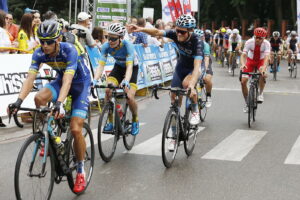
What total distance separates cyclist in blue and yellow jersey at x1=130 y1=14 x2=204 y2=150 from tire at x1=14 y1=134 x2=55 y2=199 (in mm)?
2757

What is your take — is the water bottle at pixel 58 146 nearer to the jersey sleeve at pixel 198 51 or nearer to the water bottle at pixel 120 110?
the water bottle at pixel 120 110

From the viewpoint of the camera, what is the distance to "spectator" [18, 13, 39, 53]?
38.4 ft

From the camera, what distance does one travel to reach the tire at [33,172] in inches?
212

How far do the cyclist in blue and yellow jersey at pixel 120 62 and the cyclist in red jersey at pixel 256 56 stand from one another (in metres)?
3.95

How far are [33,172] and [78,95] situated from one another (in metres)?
1.36

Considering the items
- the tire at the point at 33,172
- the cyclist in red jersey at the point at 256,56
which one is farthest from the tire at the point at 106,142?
the cyclist in red jersey at the point at 256,56

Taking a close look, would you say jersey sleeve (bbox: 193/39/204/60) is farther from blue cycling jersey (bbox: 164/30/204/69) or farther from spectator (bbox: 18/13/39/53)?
spectator (bbox: 18/13/39/53)

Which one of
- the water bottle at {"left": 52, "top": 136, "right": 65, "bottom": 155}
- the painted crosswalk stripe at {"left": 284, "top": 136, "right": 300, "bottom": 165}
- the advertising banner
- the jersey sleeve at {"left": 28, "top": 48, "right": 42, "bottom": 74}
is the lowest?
the painted crosswalk stripe at {"left": 284, "top": 136, "right": 300, "bottom": 165}

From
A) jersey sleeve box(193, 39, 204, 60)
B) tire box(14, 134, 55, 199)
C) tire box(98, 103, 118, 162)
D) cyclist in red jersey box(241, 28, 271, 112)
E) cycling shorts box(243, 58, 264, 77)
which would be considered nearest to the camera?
tire box(14, 134, 55, 199)

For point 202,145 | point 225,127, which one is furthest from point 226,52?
point 202,145

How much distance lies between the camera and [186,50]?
29.7 ft

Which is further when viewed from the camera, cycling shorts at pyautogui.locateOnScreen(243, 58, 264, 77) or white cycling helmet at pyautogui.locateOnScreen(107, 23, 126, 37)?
cycling shorts at pyautogui.locateOnScreen(243, 58, 264, 77)

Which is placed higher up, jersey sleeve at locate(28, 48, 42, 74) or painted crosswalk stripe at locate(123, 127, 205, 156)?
jersey sleeve at locate(28, 48, 42, 74)

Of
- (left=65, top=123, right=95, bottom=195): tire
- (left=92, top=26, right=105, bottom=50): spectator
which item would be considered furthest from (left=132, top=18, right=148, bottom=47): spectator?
(left=65, top=123, right=95, bottom=195): tire
